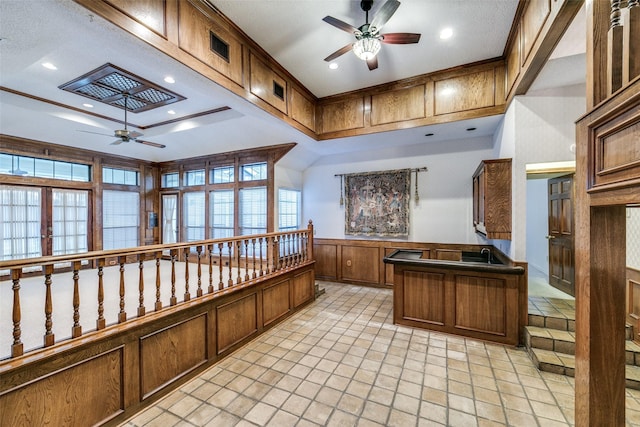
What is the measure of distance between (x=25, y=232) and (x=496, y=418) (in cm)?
765

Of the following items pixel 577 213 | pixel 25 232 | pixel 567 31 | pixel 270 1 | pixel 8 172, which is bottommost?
pixel 25 232

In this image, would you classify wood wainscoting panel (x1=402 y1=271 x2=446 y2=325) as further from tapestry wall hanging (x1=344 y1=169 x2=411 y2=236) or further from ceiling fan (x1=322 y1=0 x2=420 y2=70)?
ceiling fan (x1=322 y1=0 x2=420 y2=70)

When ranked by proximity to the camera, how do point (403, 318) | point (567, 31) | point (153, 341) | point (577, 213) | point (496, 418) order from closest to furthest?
point (577, 213), point (496, 418), point (567, 31), point (153, 341), point (403, 318)

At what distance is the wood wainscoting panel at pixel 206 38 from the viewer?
239 centimetres

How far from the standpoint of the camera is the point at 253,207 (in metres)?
6.01

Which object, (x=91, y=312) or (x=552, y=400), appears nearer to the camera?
(x=552, y=400)

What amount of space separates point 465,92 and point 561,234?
250cm

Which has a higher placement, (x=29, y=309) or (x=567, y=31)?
(x=567, y=31)

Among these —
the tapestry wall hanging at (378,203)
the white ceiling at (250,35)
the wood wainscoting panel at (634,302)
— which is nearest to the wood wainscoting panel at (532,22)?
the white ceiling at (250,35)

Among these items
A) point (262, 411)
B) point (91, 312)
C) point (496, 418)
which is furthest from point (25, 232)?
point (496, 418)

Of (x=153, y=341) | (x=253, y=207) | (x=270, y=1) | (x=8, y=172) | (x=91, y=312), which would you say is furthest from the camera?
(x=253, y=207)

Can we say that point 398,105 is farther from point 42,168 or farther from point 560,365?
point 42,168

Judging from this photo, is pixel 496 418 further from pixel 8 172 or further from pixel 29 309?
pixel 8 172

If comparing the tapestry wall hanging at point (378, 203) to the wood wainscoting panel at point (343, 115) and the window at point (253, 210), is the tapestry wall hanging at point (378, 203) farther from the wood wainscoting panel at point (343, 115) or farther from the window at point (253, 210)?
A: the window at point (253, 210)
